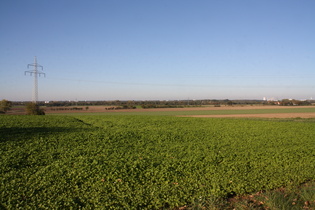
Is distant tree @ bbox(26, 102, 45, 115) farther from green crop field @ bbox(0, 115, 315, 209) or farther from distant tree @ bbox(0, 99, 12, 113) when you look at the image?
green crop field @ bbox(0, 115, 315, 209)

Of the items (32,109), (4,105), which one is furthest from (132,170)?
(4,105)

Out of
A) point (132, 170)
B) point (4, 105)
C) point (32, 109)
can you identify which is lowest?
point (132, 170)

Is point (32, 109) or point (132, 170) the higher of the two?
point (32, 109)

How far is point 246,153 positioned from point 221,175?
16.1 feet

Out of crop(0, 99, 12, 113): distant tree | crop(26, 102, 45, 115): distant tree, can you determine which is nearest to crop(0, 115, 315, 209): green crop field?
crop(26, 102, 45, 115): distant tree

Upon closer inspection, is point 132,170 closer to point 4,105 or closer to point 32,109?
point 32,109

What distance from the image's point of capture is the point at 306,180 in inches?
400

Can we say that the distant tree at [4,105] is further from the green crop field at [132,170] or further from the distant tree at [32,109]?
the green crop field at [132,170]

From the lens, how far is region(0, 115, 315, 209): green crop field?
780 centimetres

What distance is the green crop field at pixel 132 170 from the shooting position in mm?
7801

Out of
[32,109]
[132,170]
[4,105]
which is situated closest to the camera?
[132,170]

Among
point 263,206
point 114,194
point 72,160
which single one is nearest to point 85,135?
point 72,160

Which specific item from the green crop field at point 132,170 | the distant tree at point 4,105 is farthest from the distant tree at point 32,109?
the green crop field at point 132,170

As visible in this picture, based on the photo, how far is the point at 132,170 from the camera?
10.5 metres
